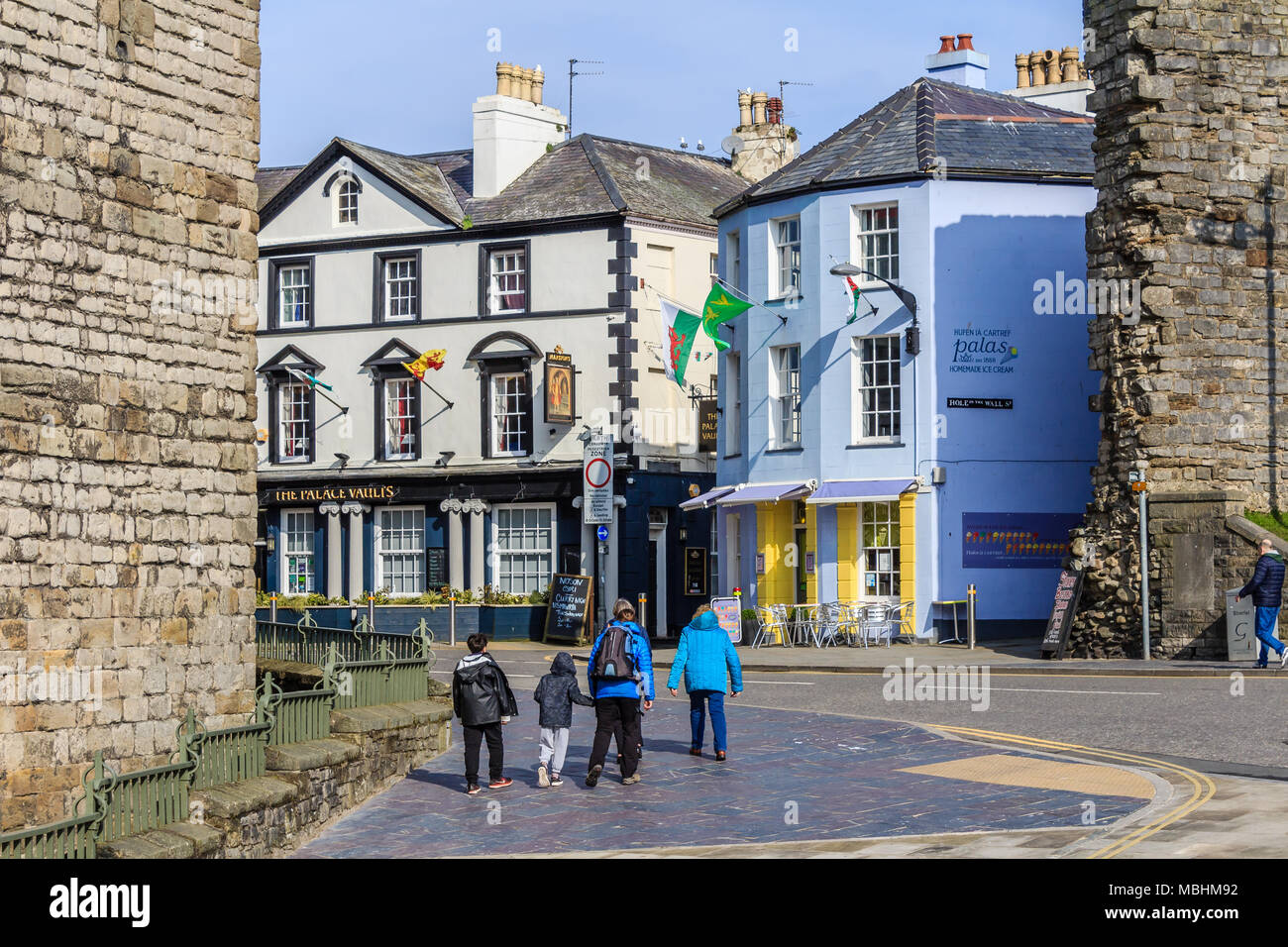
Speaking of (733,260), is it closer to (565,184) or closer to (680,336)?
(680,336)

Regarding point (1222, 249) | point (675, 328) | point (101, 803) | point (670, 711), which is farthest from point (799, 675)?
point (101, 803)

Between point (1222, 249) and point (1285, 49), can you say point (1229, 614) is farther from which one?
point (1285, 49)

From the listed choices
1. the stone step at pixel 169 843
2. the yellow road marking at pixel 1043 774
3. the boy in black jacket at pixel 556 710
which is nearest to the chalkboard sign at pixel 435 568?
the boy in black jacket at pixel 556 710

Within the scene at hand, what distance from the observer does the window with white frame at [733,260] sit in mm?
38250

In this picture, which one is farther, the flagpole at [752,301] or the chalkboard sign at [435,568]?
the chalkboard sign at [435,568]

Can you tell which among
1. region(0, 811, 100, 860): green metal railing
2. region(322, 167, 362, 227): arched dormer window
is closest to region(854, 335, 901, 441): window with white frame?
region(322, 167, 362, 227): arched dormer window

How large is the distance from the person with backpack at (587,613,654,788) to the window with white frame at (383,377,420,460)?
1073 inches

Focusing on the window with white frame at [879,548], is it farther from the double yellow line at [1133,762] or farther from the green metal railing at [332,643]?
the green metal railing at [332,643]

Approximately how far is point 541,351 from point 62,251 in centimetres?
2649

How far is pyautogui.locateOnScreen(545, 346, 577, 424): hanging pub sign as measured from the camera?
40219 millimetres

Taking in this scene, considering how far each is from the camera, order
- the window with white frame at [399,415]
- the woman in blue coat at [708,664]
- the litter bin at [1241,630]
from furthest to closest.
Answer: the window with white frame at [399,415] < the litter bin at [1241,630] < the woman in blue coat at [708,664]

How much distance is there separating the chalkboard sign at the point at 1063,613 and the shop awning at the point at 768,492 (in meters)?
7.76

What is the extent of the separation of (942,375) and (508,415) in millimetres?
12121

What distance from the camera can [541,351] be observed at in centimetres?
4162
